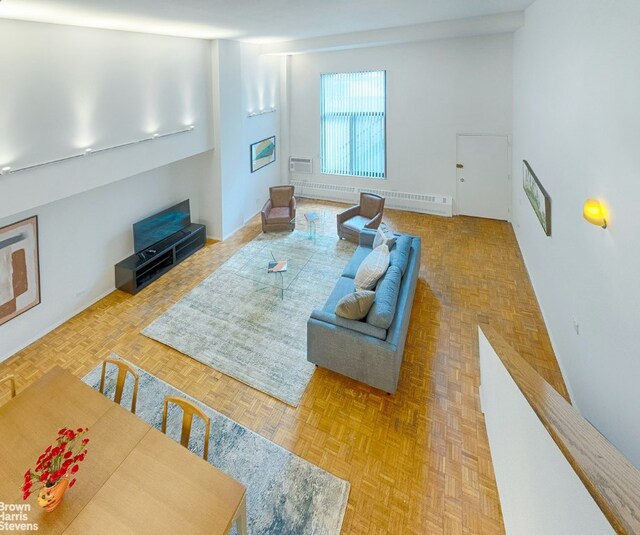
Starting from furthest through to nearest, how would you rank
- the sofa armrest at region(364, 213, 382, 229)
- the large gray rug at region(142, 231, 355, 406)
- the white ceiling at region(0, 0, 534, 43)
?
1. the sofa armrest at region(364, 213, 382, 229)
2. the large gray rug at region(142, 231, 355, 406)
3. the white ceiling at region(0, 0, 534, 43)

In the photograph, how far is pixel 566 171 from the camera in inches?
140

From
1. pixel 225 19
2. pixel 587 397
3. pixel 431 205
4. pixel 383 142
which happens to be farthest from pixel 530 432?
pixel 383 142

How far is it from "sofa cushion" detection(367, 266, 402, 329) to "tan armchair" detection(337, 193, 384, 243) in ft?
8.57

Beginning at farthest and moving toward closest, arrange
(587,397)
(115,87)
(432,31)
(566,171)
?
(432,31) < (115,87) < (566,171) < (587,397)

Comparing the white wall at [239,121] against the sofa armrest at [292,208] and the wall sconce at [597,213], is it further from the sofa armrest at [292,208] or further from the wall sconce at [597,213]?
the wall sconce at [597,213]

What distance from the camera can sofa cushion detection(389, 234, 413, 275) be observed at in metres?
4.63

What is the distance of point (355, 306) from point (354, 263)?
177cm

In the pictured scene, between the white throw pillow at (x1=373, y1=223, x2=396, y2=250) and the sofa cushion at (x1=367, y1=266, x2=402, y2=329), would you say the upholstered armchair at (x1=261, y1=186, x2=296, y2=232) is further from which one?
the sofa cushion at (x1=367, y1=266, x2=402, y2=329)

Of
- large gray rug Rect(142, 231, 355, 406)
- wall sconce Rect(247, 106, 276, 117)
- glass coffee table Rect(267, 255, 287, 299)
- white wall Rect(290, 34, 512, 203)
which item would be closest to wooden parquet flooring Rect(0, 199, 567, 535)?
large gray rug Rect(142, 231, 355, 406)

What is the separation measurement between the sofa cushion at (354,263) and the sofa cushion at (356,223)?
3.94 ft

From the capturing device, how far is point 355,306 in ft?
12.0

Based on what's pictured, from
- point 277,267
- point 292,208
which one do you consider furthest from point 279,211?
point 277,267

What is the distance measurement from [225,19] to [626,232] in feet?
14.8

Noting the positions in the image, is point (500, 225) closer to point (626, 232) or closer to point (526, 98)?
point (526, 98)
